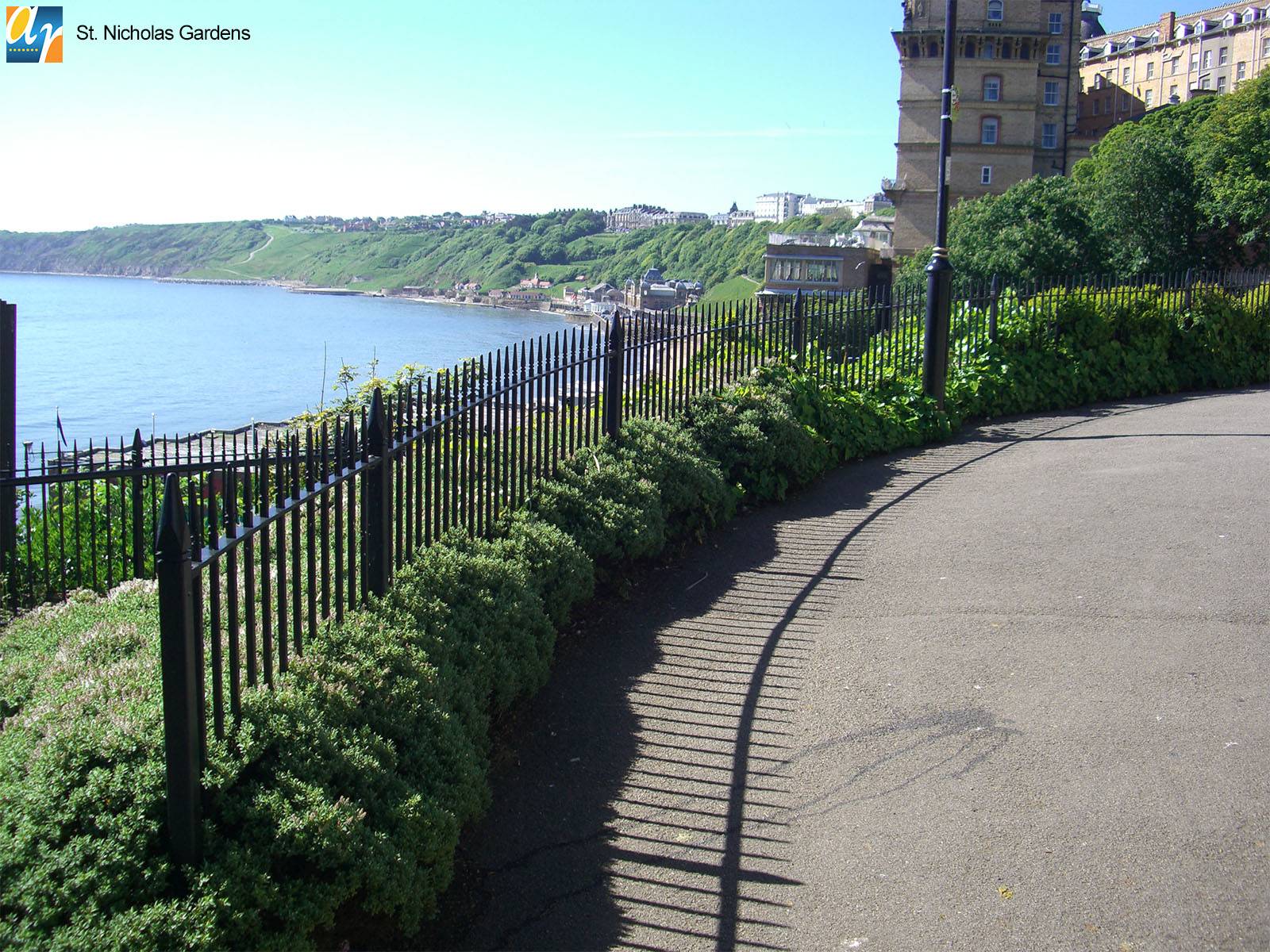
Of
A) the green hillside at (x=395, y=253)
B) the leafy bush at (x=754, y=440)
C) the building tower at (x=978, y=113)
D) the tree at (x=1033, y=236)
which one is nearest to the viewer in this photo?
the leafy bush at (x=754, y=440)

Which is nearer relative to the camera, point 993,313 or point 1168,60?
point 993,313

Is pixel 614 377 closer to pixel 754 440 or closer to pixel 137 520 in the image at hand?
pixel 754 440

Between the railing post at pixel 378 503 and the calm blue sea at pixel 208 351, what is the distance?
6.95 meters

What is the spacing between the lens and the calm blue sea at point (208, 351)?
39188 mm

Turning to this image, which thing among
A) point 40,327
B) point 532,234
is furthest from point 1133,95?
point 40,327

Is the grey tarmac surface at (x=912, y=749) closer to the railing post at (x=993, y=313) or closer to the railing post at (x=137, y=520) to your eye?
the railing post at (x=137, y=520)

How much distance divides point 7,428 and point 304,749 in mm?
5830

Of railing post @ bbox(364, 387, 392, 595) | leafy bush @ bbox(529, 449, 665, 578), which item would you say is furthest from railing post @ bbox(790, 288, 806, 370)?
railing post @ bbox(364, 387, 392, 595)

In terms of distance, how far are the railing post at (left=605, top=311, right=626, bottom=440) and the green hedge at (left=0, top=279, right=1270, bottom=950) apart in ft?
2.36

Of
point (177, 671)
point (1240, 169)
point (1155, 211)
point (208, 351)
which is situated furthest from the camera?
point (208, 351)

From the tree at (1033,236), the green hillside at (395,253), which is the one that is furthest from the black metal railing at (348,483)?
the green hillside at (395,253)

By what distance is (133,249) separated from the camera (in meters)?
149

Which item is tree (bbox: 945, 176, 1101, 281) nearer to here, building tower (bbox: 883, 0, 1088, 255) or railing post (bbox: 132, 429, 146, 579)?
building tower (bbox: 883, 0, 1088, 255)

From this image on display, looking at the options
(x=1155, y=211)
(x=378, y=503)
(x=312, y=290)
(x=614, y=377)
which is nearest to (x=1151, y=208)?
(x=1155, y=211)
